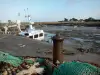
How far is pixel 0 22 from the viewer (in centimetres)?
7056

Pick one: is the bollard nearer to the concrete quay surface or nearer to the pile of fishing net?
the pile of fishing net

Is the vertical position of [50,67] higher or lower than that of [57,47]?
lower

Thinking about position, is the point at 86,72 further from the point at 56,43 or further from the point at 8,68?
the point at 8,68

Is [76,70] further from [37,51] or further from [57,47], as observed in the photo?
[37,51]

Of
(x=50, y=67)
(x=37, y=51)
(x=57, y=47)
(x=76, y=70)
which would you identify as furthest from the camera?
(x=37, y=51)

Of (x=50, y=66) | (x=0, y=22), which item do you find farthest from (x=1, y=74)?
(x=0, y=22)

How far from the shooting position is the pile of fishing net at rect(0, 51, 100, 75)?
4.28 meters

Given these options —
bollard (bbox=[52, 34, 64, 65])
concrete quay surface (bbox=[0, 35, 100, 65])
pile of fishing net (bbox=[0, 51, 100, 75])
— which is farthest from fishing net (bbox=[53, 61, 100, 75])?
concrete quay surface (bbox=[0, 35, 100, 65])

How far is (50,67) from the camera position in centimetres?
538

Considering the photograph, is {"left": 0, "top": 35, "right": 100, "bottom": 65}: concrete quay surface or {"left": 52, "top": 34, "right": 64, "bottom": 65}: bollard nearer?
{"left": 52, "top": 34, "right": 64, "bottom": 65}: bollard

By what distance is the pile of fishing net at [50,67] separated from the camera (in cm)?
428

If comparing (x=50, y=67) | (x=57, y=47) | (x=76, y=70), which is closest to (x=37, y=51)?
(x=57, y=47)

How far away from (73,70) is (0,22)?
226 ft

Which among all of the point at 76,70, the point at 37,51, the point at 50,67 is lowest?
the point at 37,51
